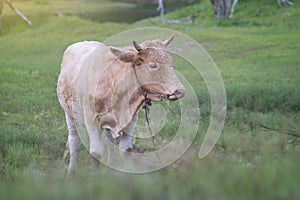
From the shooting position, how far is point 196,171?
8.69 ft

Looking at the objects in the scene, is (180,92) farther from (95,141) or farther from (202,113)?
(202,113)

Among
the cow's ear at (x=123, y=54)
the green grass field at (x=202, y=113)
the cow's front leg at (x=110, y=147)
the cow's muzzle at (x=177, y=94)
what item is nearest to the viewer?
the green grass field at (x=202, y=113)

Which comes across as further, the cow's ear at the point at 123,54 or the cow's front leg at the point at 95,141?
the cow's front leg at the point at 95,141

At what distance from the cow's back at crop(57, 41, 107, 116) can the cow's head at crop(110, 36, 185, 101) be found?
55cm

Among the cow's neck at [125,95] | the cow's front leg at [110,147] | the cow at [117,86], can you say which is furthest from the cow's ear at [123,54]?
the cow's front leg at [110,147]

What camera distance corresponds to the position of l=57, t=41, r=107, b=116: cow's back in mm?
5758

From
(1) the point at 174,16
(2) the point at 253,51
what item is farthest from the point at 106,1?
(2) the point at 253,51

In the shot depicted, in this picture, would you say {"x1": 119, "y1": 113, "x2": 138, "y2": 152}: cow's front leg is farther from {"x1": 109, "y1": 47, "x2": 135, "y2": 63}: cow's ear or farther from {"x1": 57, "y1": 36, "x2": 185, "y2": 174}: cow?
{"x1": 109, "y1": 47, "x2": 135, "y2": 63}: cow's ear

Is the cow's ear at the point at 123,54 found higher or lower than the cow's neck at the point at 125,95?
higher

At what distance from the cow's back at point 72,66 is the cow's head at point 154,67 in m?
0.55

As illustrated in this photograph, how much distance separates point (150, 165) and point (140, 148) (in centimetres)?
191

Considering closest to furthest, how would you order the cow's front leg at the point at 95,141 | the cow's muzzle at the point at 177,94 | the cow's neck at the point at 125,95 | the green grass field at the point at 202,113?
1. the green grass field at the point at 202,113
2. the cow's muzzle at the point at 177,94
3. the cow's neck at the point at 125,95
4. the cow's front leg at the point at 95,141

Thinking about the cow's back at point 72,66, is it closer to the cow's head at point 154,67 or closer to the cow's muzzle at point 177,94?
the cow's head at point 154,67

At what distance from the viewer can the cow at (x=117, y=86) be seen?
4992 mm
